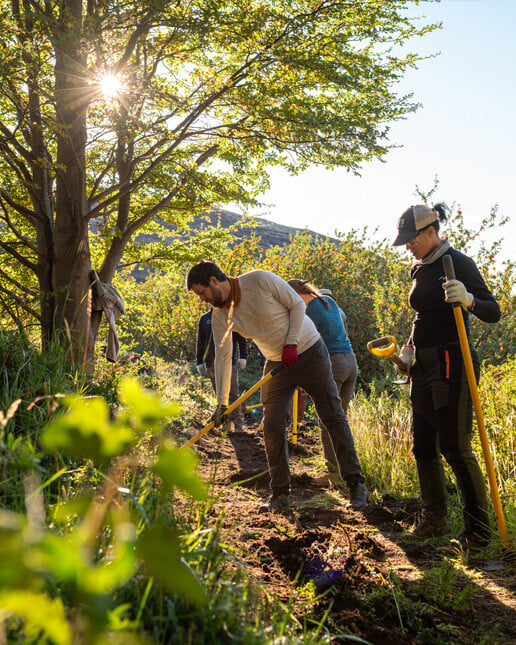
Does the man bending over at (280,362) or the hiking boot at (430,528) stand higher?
the man bending over at (280,362)

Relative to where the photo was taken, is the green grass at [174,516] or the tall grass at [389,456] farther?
the tall grass at [389,456]

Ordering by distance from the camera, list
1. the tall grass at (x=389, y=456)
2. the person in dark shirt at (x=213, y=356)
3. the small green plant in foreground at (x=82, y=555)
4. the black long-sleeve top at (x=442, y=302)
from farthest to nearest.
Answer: the person in dark shirt at (x=213, y=356) → the tall grass at (x=389, y=456) → the black long-sleeve top at (x=442, y=302) → the small green plant in foreground at (x=82, y=555)

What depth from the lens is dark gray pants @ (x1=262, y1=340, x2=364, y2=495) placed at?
397cm

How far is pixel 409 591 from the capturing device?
244 centimetres

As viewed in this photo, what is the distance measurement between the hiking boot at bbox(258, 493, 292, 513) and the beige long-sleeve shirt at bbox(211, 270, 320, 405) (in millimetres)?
938

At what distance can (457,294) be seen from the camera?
2998 mm

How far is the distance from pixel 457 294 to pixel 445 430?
89 cm

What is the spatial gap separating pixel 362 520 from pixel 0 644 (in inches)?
130

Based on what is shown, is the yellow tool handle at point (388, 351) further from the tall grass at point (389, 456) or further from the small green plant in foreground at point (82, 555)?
the small green plant in foreground at point (82, 555)

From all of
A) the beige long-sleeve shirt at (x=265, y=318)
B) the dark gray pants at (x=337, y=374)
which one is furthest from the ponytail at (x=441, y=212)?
the dark gray pants at (x=337, y=374)

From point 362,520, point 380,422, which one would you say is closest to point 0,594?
point 362,520

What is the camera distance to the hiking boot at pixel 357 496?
12.8 feet

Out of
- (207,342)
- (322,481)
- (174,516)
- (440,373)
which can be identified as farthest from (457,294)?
(207,342)

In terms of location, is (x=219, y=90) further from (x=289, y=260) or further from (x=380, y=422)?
(x=289, y=260)
